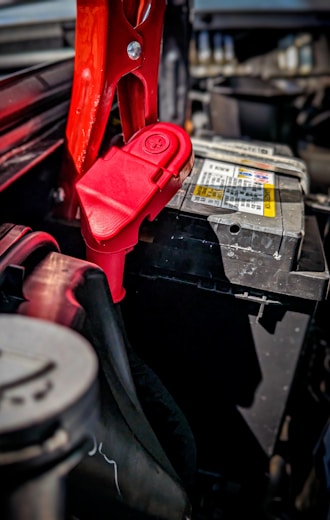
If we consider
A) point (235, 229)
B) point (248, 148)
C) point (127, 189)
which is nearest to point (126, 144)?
point (127, 189)

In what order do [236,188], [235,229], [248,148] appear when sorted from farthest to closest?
[248,148], [236,188], [235,229]

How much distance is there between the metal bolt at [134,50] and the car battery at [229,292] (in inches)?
9.9

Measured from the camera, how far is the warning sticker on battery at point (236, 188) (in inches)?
36.2

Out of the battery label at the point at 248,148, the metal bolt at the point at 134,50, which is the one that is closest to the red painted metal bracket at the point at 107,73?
the metal bolt at the point at 134,50

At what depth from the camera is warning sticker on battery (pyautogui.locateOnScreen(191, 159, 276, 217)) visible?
0.92 m

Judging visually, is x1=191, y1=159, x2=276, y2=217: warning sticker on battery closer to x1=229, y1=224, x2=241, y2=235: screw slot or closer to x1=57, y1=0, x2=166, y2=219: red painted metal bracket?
x1=229, y1=224, x2=241, y2=235: screw slot

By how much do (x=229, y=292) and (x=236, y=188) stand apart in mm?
207

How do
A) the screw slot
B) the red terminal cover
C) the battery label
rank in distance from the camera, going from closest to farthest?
the red terminal cover → the screw slot → the battery label

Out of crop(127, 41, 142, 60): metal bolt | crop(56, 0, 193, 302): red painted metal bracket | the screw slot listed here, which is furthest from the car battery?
crop(127, 41, 142, 60): metal bolt

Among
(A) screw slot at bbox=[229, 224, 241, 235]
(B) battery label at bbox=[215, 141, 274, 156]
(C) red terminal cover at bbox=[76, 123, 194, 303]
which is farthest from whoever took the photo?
(B) battery label at bbox=[215, 141, 274, 156]

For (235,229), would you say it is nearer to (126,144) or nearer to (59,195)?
(126,144)

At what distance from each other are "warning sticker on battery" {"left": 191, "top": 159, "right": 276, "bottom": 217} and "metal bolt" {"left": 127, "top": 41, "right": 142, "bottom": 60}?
0.86 feet

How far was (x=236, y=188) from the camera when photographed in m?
0.98

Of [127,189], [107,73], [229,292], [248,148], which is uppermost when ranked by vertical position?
[107,73]
